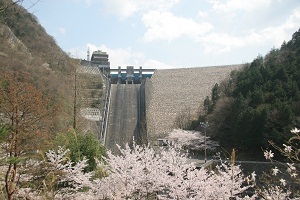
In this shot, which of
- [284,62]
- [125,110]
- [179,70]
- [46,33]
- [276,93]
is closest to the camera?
[276,93]

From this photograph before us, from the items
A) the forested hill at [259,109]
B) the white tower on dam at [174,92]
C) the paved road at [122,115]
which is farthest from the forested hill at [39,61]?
the forested hill at [259,109]

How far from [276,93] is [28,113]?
70.4 ft

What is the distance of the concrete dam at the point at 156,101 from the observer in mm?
37594

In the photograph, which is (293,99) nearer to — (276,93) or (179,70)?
(276,93)

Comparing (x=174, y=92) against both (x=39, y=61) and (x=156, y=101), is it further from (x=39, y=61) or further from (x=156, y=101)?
(x=39, y=61)

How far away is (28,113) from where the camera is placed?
12086mm

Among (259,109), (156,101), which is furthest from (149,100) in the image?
(259,109)

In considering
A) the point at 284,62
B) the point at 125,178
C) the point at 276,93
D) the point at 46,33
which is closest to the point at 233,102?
the point at 276,93

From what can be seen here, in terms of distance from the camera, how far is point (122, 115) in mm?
41750

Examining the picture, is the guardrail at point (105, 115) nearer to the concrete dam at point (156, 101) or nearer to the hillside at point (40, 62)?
the concrete dam at point (156, 101)

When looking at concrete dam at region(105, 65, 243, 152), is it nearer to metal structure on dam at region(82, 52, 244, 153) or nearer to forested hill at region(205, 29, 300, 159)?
metal structure on dam at region(82, 52, 244, 153)

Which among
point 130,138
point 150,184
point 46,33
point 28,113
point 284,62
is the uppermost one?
point 46,33

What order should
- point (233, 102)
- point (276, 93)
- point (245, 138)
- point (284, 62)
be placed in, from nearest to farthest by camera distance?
point (245, 138), point (276, 93), point (233, 102), point (284, 62)

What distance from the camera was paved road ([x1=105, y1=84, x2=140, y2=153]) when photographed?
3617 centimetres
